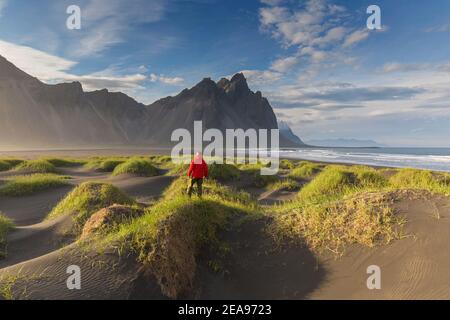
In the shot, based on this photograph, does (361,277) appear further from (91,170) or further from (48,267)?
(91,170)

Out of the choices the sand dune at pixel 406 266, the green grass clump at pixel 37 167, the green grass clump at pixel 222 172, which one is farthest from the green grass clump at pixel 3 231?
the green grass clump at pixel 37 167

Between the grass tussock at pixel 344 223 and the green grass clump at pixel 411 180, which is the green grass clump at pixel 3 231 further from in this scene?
the green grass clump at pixel 411 180

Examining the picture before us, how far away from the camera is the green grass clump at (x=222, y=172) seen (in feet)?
85.0

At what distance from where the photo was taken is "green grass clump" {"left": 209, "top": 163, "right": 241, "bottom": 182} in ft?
85.0

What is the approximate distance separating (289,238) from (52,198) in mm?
15392

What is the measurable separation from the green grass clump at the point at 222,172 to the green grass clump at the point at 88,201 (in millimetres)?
10349

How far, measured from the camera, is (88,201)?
14.3 m

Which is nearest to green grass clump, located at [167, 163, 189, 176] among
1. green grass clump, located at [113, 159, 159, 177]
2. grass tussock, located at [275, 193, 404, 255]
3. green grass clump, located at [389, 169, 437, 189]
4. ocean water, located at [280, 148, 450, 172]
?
green grass clump, located at [113, 159, 159, 177]

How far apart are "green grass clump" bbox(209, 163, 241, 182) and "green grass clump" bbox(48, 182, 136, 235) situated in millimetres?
10349

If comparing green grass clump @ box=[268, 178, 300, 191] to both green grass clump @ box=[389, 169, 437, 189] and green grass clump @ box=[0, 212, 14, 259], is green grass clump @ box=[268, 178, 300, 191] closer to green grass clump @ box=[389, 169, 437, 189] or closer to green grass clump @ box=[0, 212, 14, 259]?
green grass clump @ box=[389, 169, 437, 189]

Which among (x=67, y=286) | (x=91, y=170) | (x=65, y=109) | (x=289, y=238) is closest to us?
(x=67, y=286)
